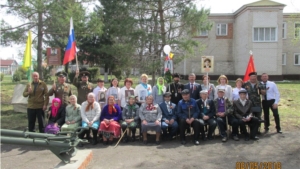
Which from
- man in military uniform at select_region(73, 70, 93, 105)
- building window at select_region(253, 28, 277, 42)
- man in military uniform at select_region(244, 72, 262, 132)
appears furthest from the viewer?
building window at select_region(253, 28, 277, 42)

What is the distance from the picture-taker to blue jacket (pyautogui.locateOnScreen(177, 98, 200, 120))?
8.02 meters

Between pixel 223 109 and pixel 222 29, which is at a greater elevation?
pixel 222 29

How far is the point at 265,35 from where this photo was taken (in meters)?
27.2

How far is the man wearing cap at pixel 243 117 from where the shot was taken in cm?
791

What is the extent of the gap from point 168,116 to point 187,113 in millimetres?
575

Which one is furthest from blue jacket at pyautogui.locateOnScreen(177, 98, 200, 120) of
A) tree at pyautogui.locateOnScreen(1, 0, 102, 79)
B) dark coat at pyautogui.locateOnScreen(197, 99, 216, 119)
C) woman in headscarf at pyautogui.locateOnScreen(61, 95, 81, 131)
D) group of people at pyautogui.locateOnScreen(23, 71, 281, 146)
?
tree at pyautogui.locateOnScreen(1, 0, 102, 79)

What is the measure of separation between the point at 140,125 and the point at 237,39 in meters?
24.7

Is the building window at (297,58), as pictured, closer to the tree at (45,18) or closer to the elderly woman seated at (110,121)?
the tree at (45,18)

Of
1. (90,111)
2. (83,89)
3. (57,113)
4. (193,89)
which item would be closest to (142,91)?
(193,89)

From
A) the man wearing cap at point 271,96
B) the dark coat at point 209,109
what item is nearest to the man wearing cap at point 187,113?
the dark coat at point 209,109

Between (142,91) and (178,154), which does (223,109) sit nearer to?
(178,154)

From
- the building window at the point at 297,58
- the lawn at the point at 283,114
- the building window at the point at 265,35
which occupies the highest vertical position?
the building window at the point at 265,35

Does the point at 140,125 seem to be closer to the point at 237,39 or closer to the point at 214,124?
the point at 214,124

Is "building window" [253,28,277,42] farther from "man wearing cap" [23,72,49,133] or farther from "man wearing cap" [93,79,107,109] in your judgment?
"man wearing cap" [23,72,49,133]
